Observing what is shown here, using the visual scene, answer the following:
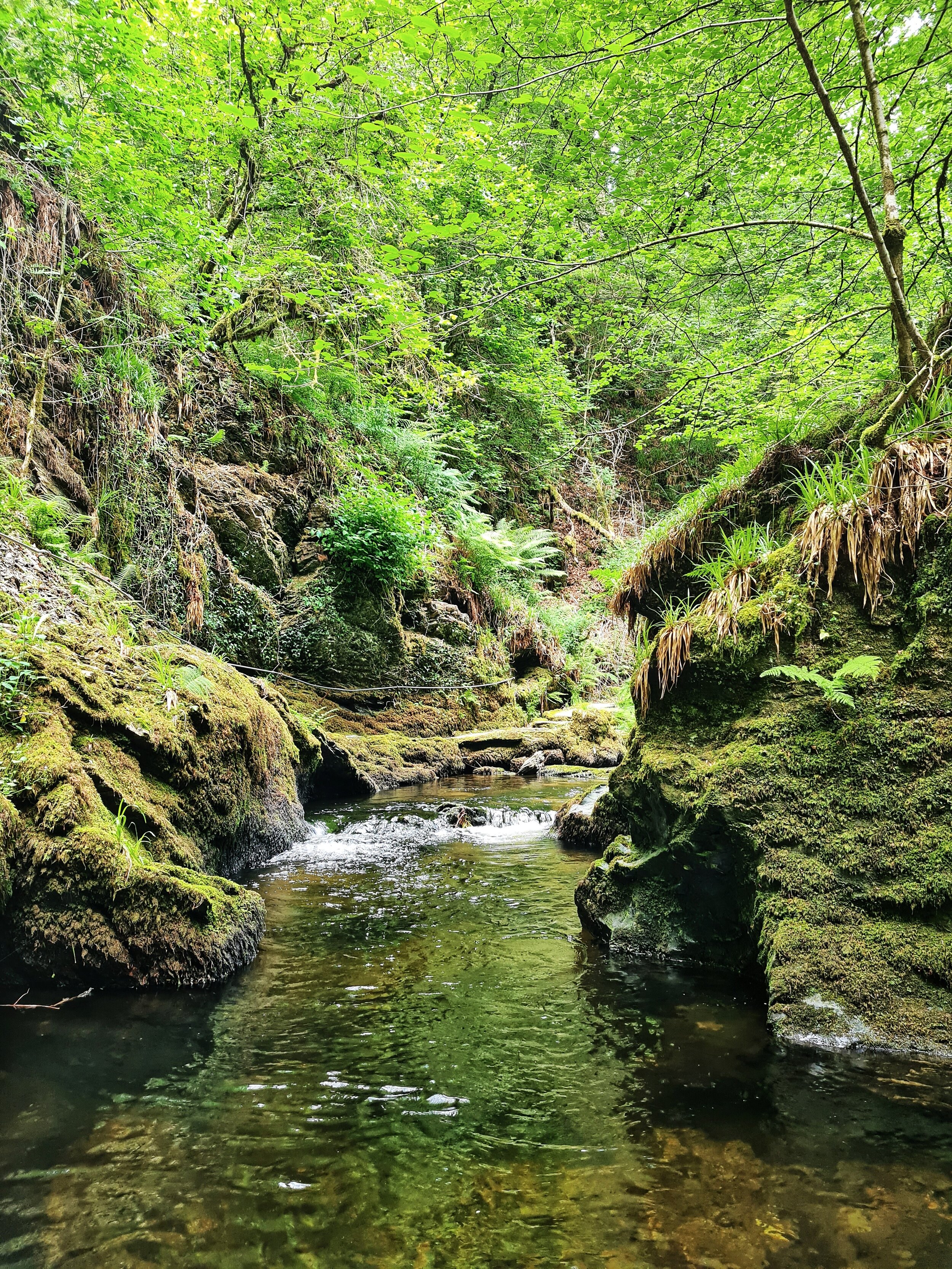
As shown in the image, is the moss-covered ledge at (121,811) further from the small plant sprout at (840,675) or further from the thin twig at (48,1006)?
the small plant sprout at (840,675)

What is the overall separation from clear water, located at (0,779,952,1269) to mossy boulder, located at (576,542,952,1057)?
274 mm

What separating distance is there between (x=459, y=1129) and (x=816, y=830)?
227 centimetres

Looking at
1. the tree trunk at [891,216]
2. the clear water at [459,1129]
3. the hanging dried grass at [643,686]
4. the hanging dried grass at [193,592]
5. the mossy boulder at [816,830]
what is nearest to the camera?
the clear water at [459,1129]

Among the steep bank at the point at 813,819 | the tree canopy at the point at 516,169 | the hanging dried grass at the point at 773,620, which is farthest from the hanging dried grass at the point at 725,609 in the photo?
the tree canopy at the point at 516,169

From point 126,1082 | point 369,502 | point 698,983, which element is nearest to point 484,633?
point 369,502

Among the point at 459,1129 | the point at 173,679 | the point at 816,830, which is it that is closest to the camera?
the point at 459,1129

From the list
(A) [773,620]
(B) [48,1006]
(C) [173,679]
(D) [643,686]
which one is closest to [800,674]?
(A) [773,620]

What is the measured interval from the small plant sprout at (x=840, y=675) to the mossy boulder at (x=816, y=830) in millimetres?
69

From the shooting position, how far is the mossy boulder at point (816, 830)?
121 inches

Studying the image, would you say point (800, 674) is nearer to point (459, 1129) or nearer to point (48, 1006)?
point (459, 1129)

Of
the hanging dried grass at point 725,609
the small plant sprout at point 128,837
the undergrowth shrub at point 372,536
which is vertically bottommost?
the small plant sprout at point 128,837

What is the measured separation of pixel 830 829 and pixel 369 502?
9.54 meters

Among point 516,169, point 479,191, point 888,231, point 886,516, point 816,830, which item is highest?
point 479,191

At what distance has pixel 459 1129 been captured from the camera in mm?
2533
